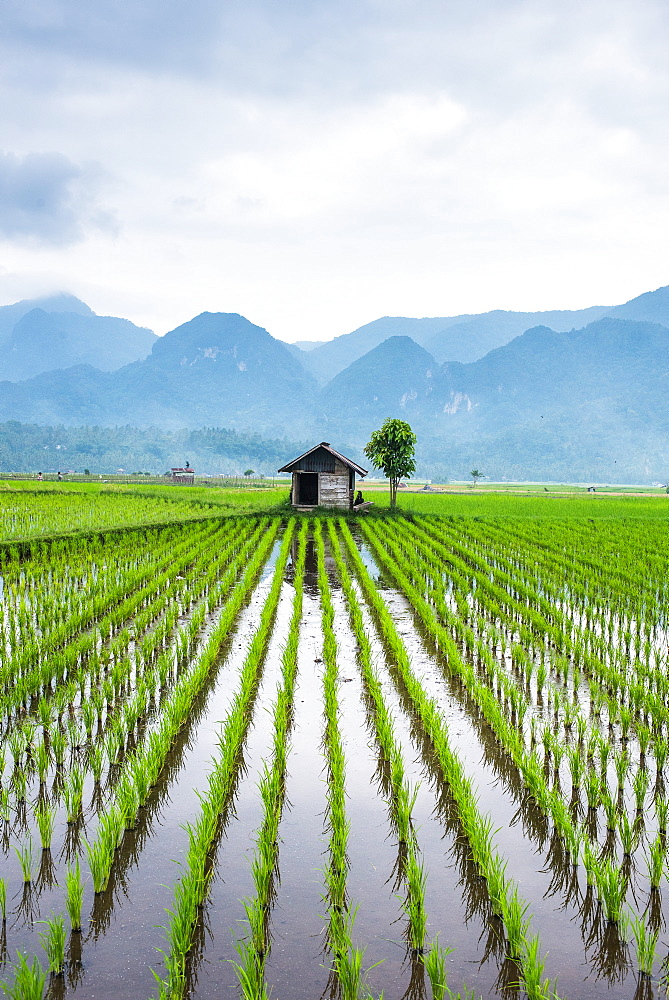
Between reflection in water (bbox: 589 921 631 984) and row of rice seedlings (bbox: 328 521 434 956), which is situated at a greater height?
row of rice seedlings (bbox: 328 521 434 956)

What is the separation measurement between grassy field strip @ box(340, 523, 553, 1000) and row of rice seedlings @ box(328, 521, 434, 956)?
11.5 inches

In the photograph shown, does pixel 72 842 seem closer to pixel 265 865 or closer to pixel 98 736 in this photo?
pixel 265 865

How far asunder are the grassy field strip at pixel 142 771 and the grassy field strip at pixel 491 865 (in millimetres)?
1958

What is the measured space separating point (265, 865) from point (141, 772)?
1.19 metres

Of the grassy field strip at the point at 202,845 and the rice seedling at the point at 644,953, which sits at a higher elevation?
the grassy field strip at the point at 202,845

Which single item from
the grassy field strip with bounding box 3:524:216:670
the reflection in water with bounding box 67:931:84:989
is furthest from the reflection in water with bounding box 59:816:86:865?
the grassy field strip with bounding box 3:524:216:670

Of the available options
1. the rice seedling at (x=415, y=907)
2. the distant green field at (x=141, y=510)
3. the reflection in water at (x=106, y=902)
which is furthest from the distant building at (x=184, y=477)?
the rice seedling at (x=415, y=907)

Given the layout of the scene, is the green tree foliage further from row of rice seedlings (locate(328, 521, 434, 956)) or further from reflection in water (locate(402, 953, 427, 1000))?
reflection in water (locate(402, 953, 427, 1000))

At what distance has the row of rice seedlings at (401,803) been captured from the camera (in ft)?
10.9

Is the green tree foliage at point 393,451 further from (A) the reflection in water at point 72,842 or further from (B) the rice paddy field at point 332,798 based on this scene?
(A) the reflection in water at point 72,842

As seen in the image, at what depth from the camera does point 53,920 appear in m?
3.39

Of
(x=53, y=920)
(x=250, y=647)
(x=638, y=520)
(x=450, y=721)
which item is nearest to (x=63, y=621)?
(x=250, y=647)

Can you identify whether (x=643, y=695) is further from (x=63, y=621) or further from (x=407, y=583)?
(x=63, y=621)

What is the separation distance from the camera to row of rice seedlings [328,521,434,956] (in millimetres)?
3316
